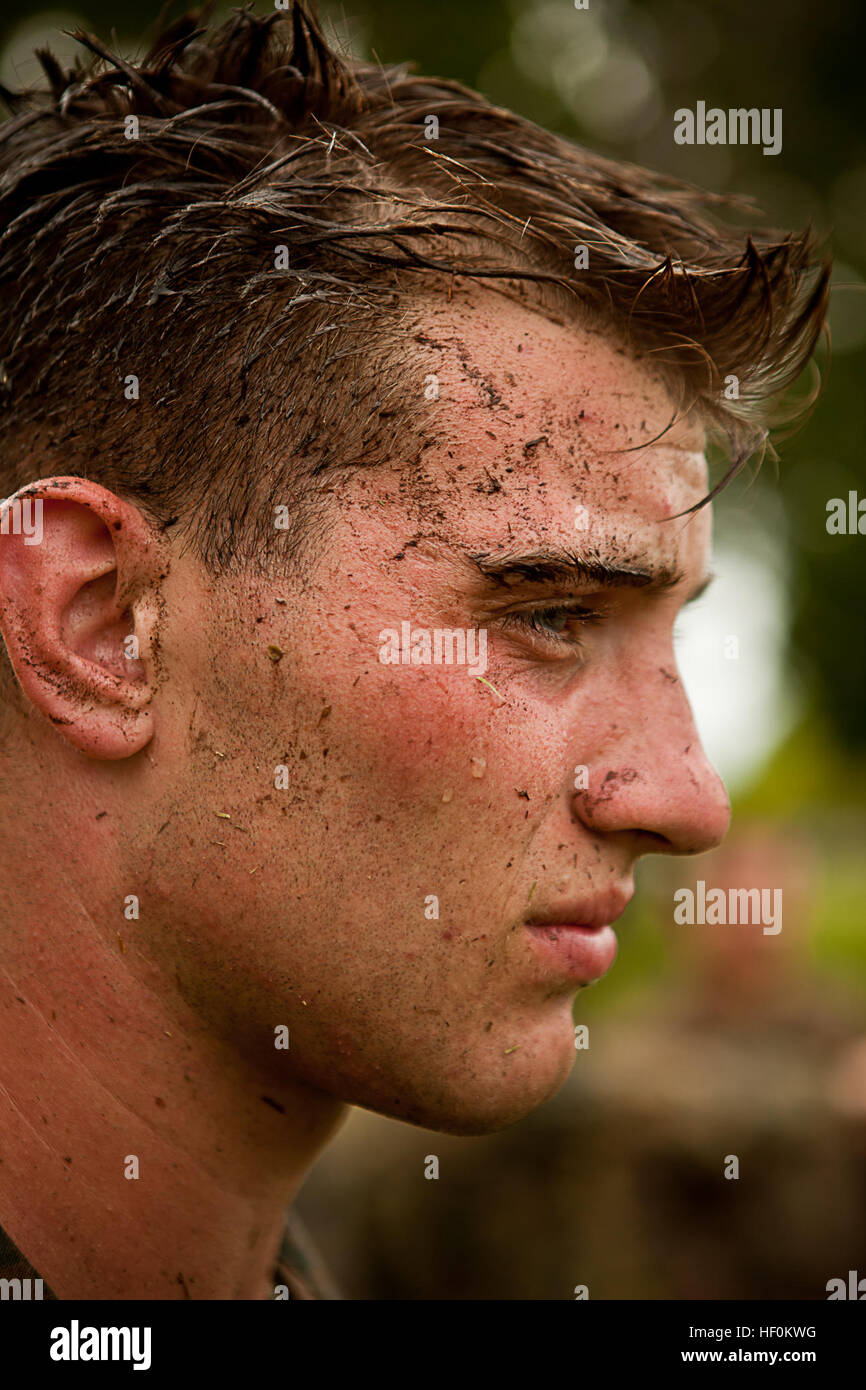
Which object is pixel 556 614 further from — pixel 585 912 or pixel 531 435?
pixel 585 912

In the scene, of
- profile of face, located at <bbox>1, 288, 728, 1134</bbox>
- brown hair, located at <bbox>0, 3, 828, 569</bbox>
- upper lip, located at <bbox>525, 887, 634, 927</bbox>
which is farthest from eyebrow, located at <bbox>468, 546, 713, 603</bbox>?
upper lip, located at <bbox>525, 887, 634, 927</bbox>

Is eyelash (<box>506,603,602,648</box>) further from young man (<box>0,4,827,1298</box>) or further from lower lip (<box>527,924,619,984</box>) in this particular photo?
lower lip (<box>527,924,619,984</box>)

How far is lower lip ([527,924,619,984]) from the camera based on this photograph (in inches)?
89.2

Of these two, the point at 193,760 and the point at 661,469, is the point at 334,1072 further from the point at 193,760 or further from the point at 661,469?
the point at 661,469

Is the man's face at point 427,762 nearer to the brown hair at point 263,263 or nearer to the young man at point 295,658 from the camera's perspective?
the young man at point 295,658

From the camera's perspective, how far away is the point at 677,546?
2395 mm

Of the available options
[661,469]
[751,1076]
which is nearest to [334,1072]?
[661,469]

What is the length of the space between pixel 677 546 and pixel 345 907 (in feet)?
3.09

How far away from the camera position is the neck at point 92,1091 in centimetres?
219

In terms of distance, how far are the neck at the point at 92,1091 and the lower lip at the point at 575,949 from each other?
601mm

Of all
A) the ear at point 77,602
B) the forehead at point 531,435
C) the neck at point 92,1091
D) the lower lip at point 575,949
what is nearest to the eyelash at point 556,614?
the forehead at point 531,435

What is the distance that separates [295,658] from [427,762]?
0.29 metres

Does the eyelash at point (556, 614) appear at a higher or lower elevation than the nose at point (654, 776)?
higher

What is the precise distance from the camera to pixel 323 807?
2.13 meters
